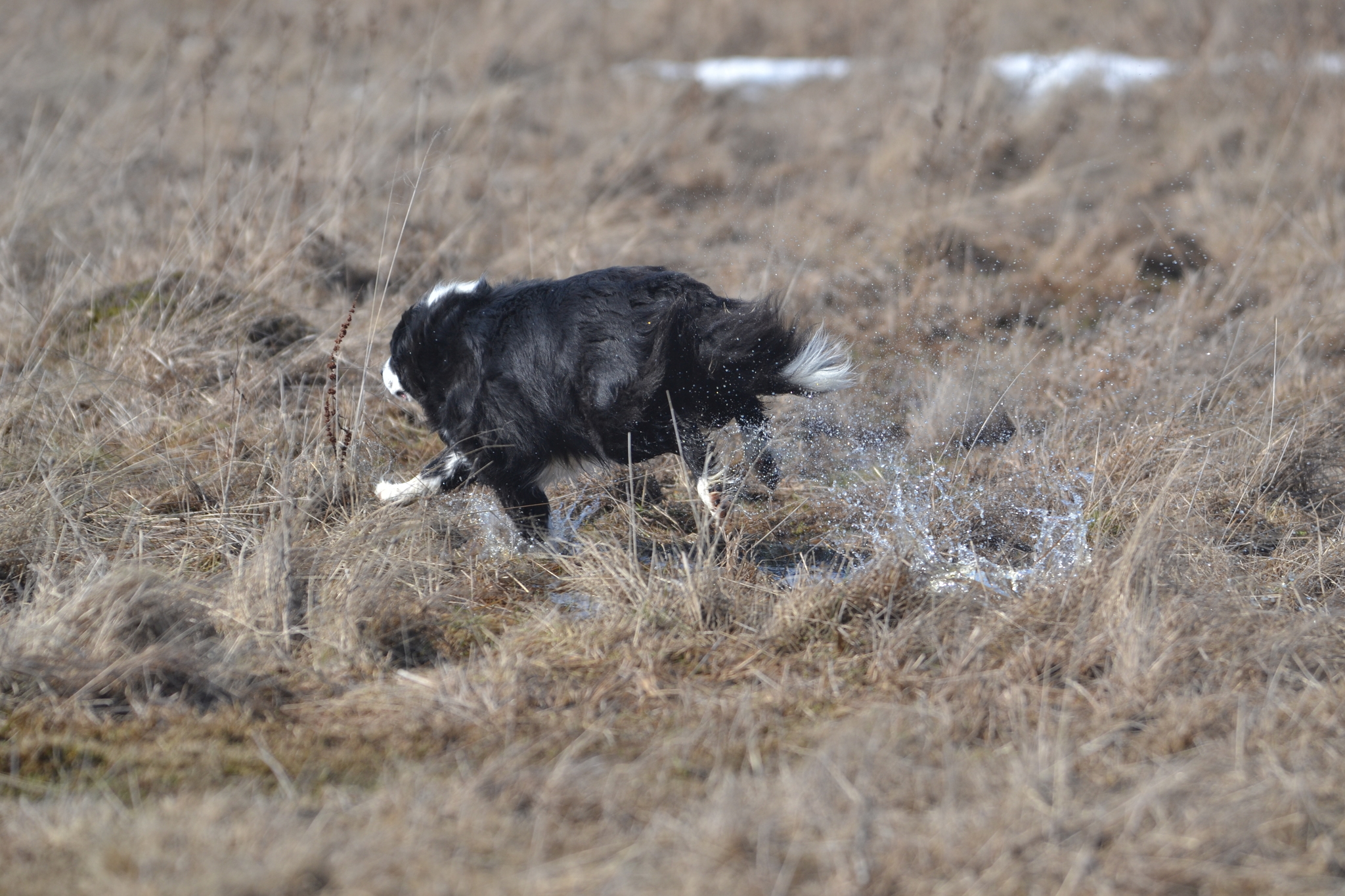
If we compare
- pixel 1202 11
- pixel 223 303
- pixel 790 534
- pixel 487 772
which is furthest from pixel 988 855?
pixel 1202 11

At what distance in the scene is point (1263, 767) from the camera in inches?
98.3

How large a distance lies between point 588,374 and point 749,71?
865cm

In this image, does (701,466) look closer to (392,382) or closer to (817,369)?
(817,369)

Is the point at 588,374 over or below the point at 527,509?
over

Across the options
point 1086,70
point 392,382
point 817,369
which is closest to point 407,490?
point 392,382

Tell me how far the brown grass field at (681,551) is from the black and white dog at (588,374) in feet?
0.84

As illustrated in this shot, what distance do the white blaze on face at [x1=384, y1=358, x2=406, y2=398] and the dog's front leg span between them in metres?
0.29

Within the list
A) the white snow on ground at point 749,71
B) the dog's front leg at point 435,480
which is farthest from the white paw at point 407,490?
the white snow on ground at point 749,71

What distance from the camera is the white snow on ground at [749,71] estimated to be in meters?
11.0

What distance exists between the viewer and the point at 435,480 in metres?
3.84

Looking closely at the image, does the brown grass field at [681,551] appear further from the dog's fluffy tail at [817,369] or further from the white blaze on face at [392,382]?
the dog's fluffy tail at [817,369]

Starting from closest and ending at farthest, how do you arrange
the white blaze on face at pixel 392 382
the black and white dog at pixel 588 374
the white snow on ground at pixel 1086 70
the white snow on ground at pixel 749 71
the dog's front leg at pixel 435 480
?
the black and white dog at pixel 588 374
the dog's front leg at pixel 435 480
the white blaze on face at pixel 392 382
the white snow on ground at pixel 1086 70
the white snow on ground at pixel 749 71

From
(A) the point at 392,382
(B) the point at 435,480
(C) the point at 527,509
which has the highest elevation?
(A) the point at 392,382

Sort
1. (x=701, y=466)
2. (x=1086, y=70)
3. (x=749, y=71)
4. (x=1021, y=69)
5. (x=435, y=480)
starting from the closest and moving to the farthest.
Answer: (x=701, y=466) < (x=435, y=480) < (x=1086, y=70) < (x=1021, y=69) < (x=749, y=71)
